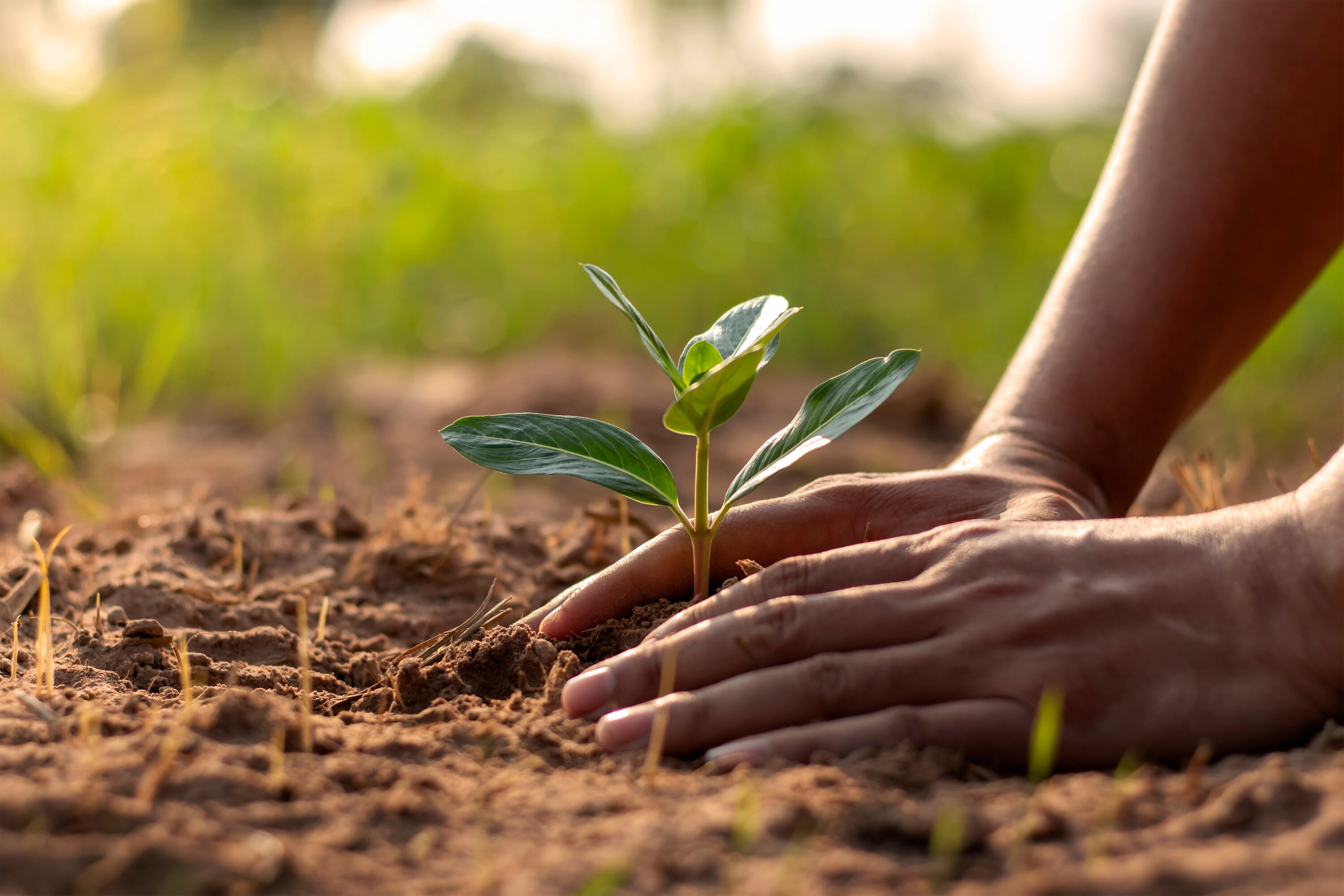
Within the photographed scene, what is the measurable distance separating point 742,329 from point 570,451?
0.94 ft

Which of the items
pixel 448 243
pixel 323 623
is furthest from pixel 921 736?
pixel 448 243

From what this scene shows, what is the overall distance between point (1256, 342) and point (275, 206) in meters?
4.74

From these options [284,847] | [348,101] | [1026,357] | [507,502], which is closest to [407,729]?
[284,847]

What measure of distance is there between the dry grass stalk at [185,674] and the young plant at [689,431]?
40 centimetres

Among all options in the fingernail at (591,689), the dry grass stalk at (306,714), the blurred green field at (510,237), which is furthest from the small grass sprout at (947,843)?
the blurred green field at (510,237)

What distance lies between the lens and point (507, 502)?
3.22m

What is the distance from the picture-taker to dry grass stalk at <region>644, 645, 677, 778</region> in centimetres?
109

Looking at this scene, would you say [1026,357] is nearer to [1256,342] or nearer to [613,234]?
[1256,342]

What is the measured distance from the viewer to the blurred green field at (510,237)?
15.3 feet

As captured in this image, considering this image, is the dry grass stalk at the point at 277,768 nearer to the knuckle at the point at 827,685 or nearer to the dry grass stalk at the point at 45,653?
the dry grass stalk at the point at 45,653

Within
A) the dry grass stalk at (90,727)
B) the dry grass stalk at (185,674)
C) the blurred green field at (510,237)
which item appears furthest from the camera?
the blurred green field at (510,237)

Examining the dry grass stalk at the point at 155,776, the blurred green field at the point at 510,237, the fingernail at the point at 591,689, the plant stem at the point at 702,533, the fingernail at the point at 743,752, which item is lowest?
the fingernail at the point at 743,752

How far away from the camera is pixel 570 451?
Answer: 1355 millimetres

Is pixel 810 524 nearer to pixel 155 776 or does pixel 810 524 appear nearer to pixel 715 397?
pixel 715 397
